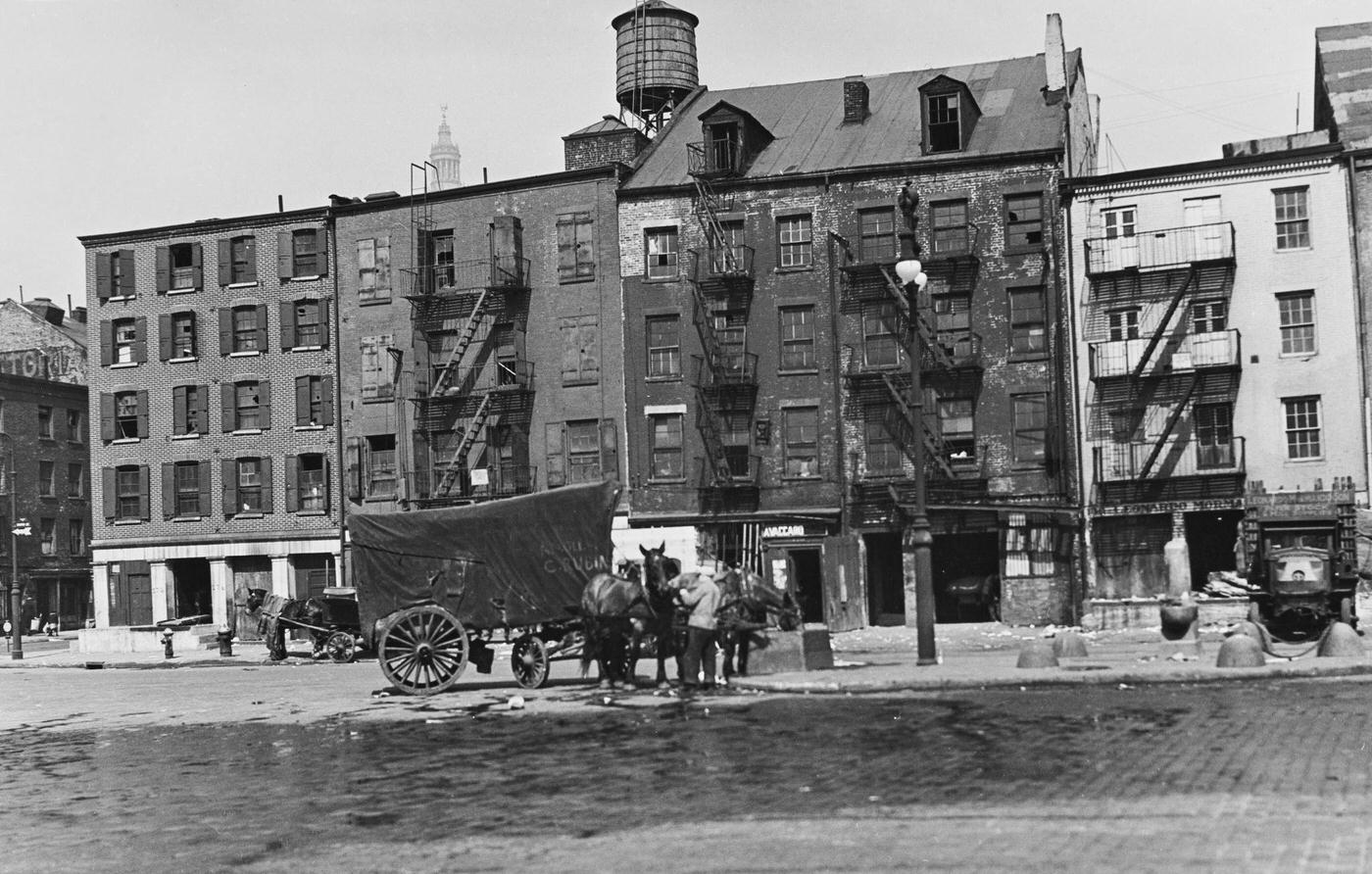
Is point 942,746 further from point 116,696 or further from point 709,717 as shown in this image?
point 116,696

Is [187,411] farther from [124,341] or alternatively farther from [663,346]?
[663,346]

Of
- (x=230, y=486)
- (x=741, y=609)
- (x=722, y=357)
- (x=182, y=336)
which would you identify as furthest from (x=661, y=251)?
(x=741, y=609)

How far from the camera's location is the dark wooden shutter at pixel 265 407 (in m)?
52.8

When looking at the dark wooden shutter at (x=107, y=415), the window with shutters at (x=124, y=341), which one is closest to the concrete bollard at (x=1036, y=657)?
the window with shutters at (x=124, y=341)

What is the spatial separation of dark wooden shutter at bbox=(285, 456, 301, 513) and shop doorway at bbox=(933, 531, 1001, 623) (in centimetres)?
2258

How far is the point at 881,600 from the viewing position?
45.4 m

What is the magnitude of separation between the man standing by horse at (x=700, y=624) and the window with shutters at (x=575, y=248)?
28.1 metres

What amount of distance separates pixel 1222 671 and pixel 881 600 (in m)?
25.2

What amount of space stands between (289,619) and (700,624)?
1868 cm

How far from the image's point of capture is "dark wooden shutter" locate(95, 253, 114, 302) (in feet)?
182

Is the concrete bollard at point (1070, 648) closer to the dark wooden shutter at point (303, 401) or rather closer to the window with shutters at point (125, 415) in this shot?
the dark wooden shutter at point (303, 401)

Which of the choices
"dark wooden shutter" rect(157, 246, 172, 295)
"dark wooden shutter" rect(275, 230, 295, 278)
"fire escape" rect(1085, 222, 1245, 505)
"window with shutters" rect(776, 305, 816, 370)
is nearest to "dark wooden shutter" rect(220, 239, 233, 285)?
"dark wooden shutter" rect(275, 230, 295, 278)

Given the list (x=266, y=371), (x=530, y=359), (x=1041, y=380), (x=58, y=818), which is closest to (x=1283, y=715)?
(x=58, y=818)

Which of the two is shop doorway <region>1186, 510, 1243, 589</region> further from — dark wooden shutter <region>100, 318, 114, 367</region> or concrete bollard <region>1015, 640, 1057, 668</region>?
dark wooden shutter <region>100, 318, 114, 367</region>
